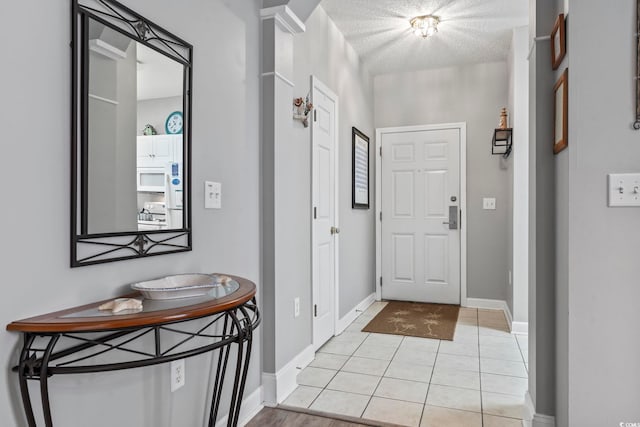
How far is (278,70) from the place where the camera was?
229 cm

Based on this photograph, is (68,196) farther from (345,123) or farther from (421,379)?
(345,123)

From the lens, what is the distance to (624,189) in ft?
4.77

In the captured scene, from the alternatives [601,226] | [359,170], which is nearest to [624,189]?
[601,226]

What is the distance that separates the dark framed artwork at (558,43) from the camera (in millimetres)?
1601

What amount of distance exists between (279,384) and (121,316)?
1.42 meters

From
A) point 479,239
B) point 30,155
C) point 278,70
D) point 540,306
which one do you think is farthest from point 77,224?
point 479,239

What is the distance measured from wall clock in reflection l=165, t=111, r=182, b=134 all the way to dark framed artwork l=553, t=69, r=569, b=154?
148 cm

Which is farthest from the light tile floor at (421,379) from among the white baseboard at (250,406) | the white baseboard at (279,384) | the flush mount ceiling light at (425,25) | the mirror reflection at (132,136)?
the flush mount ceiling light at (425,25)

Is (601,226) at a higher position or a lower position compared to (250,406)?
higher

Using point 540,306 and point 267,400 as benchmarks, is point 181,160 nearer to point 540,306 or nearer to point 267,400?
point 267,400

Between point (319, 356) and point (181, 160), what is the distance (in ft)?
6.28

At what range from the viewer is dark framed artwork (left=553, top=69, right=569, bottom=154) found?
1.55m

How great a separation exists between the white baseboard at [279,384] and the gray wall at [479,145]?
274 cm

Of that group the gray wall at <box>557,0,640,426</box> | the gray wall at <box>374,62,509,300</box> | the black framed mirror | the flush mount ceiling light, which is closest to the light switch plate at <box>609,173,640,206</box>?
the gray wall at <box>557,0,640,426</box>
